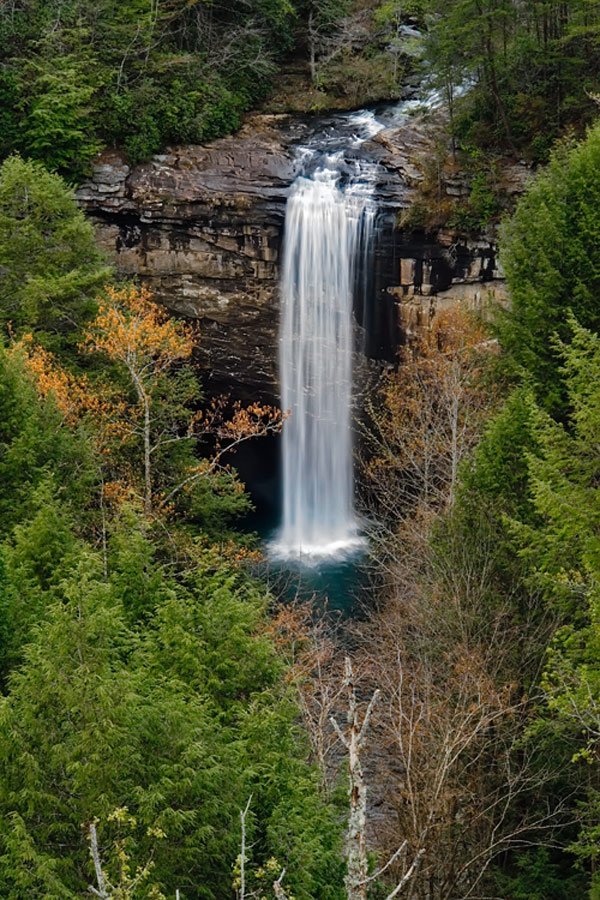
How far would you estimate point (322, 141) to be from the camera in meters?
27.7

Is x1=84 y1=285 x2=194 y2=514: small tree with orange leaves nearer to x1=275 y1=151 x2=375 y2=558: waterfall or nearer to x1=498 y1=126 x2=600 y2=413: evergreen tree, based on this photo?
x1=275 y1=151 x2=375 y2=558: waterfall

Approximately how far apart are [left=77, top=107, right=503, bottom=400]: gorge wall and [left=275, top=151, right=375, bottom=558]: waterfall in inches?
21.4

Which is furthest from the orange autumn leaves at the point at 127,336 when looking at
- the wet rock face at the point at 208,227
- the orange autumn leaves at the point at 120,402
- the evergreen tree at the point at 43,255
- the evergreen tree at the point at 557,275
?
the evergreen tree at the point at 557,275

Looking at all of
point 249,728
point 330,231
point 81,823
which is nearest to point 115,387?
point 330,231

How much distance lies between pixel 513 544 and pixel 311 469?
15744 mm

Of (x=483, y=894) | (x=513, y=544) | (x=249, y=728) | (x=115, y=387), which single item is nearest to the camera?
(x=249, y=728)

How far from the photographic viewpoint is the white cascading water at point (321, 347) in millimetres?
25656

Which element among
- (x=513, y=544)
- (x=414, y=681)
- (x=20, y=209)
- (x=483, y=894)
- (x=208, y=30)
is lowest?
(x=483, y=894)

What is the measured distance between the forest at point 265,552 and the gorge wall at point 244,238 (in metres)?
0.58

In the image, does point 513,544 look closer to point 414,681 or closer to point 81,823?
point 414,681

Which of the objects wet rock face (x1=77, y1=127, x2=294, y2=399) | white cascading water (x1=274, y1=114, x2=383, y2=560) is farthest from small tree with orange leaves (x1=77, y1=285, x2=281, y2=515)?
white cascading water (x1=274, y1=114, x2=383, y2=560)

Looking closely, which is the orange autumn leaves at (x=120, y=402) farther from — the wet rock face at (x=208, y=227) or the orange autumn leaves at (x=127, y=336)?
the wet rock face at (x=208, y=227)

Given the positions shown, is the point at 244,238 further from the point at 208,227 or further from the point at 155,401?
the point at 155,401

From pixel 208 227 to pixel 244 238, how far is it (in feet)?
3.97
